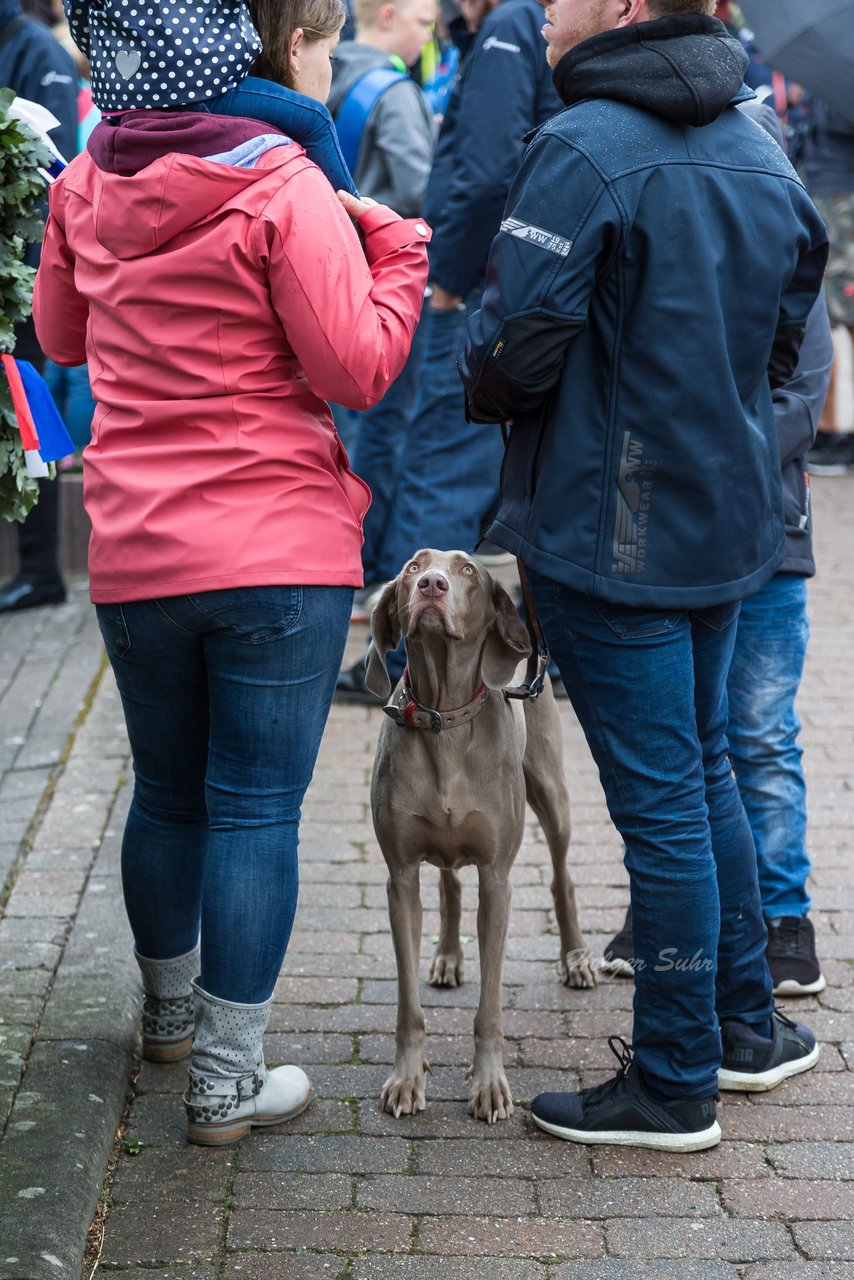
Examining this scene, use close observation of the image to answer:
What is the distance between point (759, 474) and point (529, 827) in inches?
89.9

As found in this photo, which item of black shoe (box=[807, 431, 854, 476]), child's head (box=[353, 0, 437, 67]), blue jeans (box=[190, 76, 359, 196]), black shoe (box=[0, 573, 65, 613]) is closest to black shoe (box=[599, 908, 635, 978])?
blue jeans (box=[190, 76, 359, 196])

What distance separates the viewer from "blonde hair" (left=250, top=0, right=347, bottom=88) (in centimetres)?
295

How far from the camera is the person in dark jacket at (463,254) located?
18.7 ft

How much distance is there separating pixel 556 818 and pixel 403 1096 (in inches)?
35.5

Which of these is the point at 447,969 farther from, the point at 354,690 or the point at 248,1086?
the point at 354,690

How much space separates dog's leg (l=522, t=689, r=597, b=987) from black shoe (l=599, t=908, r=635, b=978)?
71 mm

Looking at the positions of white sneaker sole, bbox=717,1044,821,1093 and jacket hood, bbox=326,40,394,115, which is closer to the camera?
white sneaker sole, bbox=717,1044,821,1093

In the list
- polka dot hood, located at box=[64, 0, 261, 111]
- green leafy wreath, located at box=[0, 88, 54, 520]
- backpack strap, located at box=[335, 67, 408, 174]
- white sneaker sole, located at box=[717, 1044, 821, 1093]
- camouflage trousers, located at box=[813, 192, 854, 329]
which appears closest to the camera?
polka dot hood, located at box=[64, 0, 261, 111]

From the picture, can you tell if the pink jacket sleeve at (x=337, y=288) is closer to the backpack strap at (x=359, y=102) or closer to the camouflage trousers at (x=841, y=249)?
the backpack strap at (x=359, y=102)

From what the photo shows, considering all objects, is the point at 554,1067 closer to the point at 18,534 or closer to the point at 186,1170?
the point at 186,1170

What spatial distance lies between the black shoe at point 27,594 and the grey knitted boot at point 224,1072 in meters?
4.53

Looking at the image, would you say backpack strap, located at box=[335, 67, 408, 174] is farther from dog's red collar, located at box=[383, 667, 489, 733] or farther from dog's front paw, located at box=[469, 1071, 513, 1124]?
dog's front paw, located at box=[469, 1071, 513, 1124]

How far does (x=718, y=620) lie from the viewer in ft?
10.6

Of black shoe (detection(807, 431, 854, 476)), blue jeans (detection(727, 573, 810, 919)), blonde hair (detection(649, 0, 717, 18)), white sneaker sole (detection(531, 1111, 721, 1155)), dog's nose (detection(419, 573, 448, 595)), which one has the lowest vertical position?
black shoe (detection(807, 431, 854, 476))
